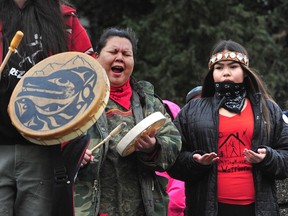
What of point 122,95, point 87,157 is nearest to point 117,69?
point 122,95

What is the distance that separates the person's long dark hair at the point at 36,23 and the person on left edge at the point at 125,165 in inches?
25.3

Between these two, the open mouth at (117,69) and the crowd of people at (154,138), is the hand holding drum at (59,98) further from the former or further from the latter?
the open mouth at (117,69)

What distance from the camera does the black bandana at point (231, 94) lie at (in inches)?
149

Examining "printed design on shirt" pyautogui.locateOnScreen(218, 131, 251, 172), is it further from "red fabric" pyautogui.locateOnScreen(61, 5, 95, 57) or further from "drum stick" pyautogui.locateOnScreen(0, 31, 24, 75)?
"drum stick" pyautogui.locateOnScreen(0, 31, 24, 75)

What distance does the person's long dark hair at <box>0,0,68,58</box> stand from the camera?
289 centimetres

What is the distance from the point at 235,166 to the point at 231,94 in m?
0.43

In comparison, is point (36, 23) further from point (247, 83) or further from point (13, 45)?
point (247, 83)

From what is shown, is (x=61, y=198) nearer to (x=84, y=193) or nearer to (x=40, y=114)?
(x=40, y=114)

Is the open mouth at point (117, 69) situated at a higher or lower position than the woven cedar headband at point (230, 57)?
lower

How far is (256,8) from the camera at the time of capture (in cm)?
1030

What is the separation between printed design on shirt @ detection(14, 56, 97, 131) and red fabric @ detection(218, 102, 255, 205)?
1.17 m

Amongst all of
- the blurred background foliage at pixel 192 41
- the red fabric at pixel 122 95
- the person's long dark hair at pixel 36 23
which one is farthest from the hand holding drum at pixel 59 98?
the blurred background foliage at pixel 192 41

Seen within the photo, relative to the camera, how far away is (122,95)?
11.9ft

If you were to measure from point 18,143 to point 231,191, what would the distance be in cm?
138
